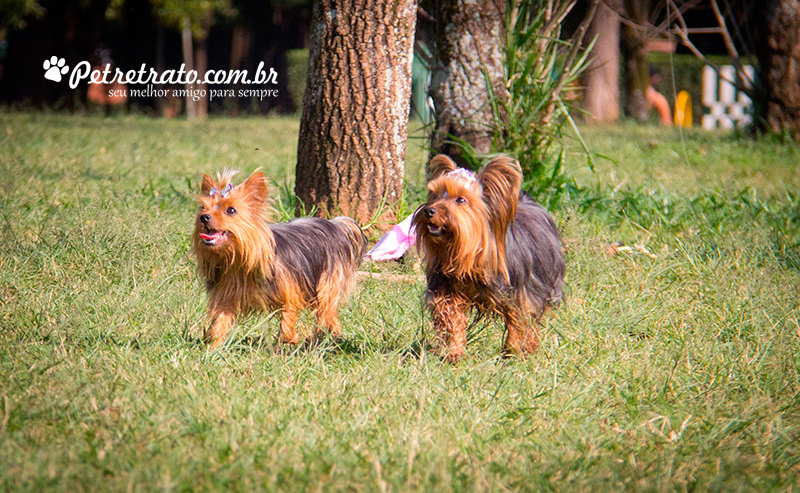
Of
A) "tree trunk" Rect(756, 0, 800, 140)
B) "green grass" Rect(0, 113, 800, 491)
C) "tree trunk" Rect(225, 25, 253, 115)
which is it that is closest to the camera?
"green grass" Rect(0, 113, 800, 491)

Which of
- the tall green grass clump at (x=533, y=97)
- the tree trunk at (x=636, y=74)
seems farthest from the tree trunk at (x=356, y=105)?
the tree trunk at (x=636, y=74)

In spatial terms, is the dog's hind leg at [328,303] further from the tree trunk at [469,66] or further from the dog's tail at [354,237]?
the tree trunk at [469,66]

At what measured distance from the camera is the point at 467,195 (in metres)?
3.68

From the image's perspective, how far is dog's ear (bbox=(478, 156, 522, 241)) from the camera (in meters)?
3.71

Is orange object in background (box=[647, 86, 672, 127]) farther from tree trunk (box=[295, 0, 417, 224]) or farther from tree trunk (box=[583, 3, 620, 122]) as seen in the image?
tree trunk (box=[295, 0, 417, 224])

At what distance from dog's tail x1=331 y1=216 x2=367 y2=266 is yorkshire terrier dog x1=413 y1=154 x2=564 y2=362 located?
95 centimetres

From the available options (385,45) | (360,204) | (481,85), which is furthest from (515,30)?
(360,204)

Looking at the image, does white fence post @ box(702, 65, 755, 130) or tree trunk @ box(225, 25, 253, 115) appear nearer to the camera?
white fence post @ box(702, 65, 755, 130)

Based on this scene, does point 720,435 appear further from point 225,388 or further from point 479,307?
point 225,388

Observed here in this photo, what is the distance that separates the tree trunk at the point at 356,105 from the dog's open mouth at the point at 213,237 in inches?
76.7

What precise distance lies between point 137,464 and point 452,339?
5.69 feet

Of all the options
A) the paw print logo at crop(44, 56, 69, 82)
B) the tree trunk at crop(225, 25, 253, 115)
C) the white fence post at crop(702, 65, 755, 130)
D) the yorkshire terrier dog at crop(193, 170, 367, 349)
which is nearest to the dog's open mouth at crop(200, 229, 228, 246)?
the yorkshire terrier dog at crop(193, 170, 367, 349)

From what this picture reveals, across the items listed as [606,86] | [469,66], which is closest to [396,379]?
[469,66]

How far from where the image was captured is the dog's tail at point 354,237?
16.0 feet
